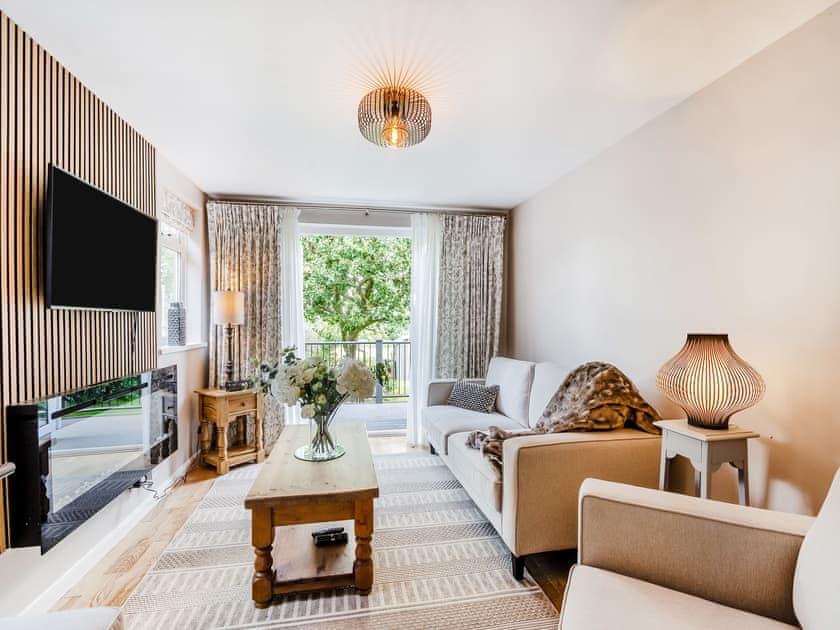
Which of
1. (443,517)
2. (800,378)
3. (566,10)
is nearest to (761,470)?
(800,378)

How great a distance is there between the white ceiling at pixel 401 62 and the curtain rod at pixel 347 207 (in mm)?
1079

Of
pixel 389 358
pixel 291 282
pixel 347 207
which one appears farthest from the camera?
pixel 389 358

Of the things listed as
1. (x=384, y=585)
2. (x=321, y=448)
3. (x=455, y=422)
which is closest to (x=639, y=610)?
(x=384, y=585)

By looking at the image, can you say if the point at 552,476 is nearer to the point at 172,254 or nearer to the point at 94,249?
the point at 94,249

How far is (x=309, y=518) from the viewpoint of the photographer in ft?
6.16

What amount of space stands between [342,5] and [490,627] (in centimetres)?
250

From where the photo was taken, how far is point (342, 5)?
1589 mm

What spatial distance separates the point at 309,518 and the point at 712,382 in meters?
1.76

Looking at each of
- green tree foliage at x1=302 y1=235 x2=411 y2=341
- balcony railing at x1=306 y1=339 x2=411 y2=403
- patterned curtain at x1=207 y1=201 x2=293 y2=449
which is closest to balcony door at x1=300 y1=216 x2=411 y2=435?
green tree foliage at x1=302 y1=235 x2=411 y2=341

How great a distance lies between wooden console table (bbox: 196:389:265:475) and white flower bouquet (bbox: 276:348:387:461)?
1492mm

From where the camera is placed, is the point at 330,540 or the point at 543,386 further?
the point at 543,386

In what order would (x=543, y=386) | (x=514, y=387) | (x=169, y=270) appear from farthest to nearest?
(x=169, y=270) < (x=514, y=387) < (x=543, y=386)

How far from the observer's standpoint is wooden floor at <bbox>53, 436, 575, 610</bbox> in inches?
77.1

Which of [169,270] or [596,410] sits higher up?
[169,270]
